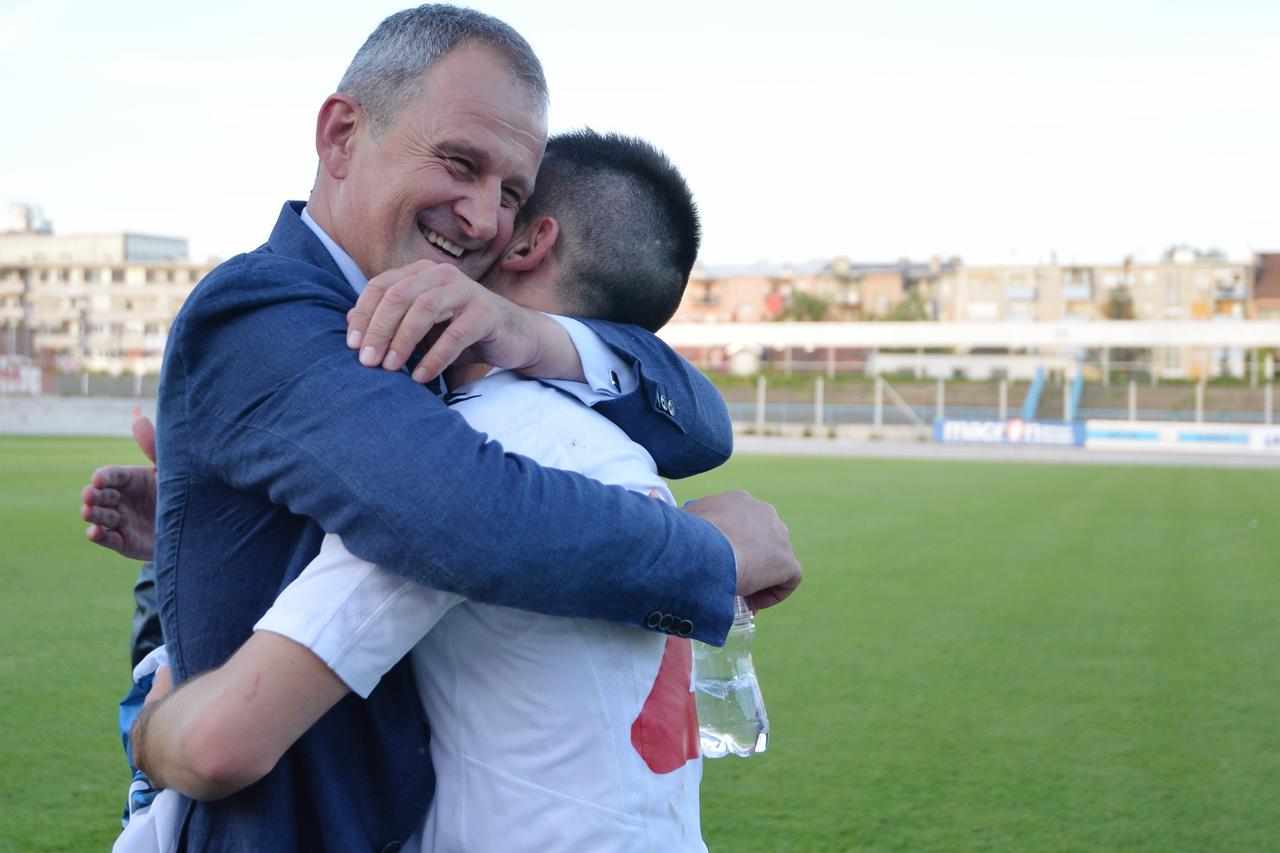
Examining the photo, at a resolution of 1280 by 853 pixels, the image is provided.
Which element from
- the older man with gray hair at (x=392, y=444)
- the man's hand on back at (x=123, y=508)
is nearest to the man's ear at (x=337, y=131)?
the older man with gray hair at (x=392, y=444)

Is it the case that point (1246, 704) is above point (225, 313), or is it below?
below

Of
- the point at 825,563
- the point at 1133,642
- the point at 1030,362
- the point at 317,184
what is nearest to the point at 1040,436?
the point at 1030,362

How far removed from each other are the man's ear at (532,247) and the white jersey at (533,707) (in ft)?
1.27

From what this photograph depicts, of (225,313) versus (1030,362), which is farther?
(1030,362)

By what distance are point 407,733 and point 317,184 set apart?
32.0 inches

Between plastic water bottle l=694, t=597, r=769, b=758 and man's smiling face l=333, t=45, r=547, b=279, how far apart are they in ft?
3.43

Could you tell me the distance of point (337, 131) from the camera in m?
1.81

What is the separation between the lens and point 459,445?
134 cm

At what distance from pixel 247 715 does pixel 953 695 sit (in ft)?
18.5

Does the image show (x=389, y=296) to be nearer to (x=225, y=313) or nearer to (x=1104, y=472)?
(x=225, y=313)

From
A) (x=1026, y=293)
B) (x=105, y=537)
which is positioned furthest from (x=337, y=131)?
(x=1026, y=293)

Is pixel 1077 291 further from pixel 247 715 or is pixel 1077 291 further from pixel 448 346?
pixel 247 715

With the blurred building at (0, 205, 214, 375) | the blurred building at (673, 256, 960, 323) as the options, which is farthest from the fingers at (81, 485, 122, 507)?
the blurred building at (0, 205, 214, 375)

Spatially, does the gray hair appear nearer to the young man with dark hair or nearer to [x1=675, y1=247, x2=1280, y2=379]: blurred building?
the young man with dark hair
